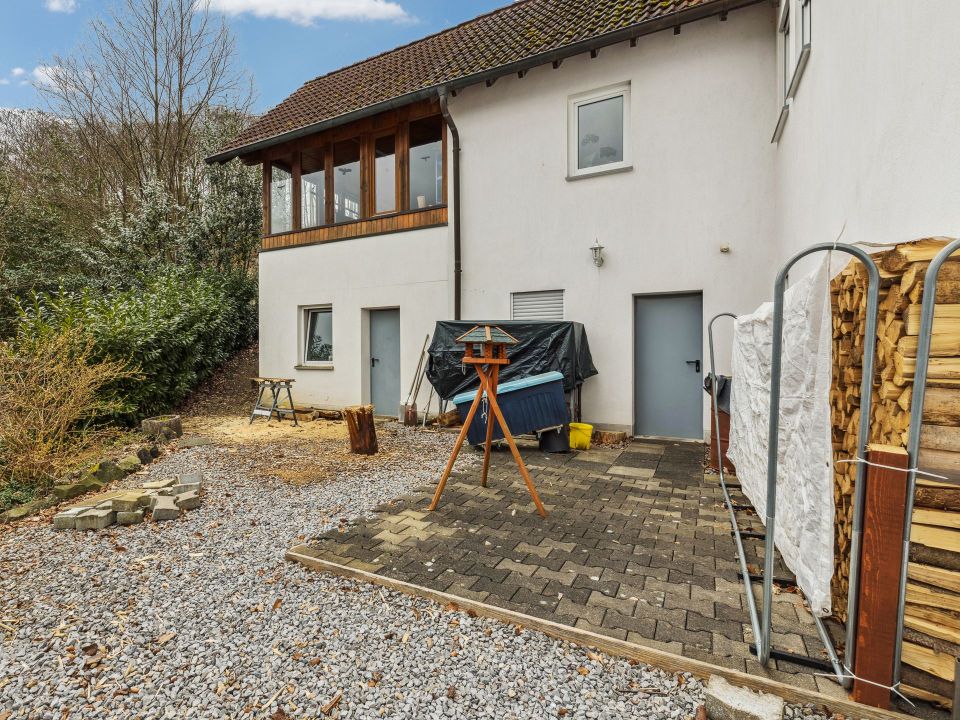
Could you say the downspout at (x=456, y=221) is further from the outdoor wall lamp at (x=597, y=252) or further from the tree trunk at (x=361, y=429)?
the tree trunk at (x=361, y=429)

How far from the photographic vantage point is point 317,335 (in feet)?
34.0

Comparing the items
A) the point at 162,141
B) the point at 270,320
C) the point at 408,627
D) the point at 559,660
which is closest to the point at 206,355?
the point at 270,320

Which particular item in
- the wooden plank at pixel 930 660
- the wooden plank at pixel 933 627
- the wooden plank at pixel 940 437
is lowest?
the wooden plank at pixel 930 660

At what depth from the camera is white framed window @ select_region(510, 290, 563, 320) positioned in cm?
776

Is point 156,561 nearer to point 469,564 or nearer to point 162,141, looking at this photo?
point 469,564

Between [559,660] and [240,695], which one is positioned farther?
[559,660]

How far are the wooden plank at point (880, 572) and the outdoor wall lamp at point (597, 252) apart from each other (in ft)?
18.8

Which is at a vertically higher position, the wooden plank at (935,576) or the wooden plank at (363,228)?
the wooden plank at (363,228)

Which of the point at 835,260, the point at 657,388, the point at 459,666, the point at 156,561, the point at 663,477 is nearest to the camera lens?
the point at 459,666

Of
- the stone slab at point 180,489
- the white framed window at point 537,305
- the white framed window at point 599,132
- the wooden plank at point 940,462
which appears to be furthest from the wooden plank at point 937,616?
the white framed window at point 599,132

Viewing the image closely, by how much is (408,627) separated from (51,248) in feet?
48.6

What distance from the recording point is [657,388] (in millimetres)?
7133

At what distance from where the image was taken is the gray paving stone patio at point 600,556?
7.78ft

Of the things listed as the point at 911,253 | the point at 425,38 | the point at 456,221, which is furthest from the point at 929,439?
the point at 425,38
